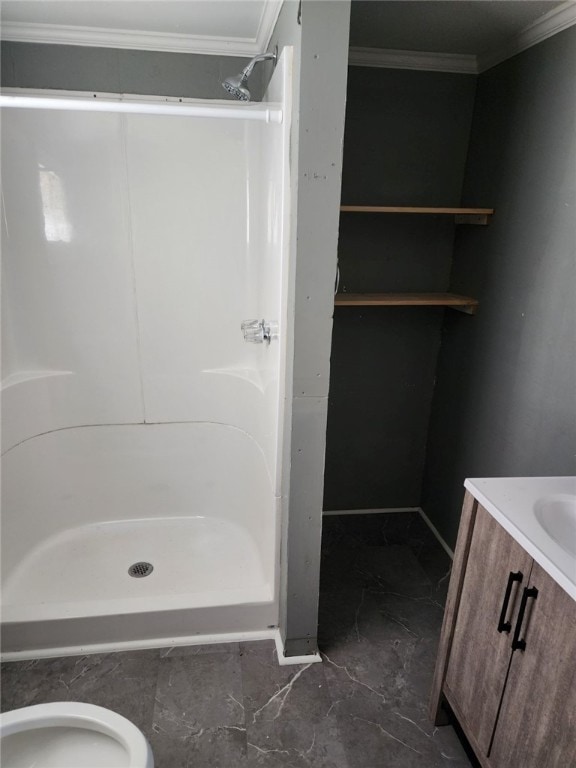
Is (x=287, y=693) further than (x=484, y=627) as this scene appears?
Yes

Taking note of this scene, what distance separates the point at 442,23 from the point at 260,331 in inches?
Result: 48.8

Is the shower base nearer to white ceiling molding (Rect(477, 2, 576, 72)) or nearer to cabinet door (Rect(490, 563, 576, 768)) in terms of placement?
cabinet door (Rect(490, 563, 576, 768))

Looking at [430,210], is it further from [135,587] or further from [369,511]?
[135,587]

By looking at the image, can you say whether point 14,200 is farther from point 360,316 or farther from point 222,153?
point 360,316

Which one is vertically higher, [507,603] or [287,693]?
[507,603]

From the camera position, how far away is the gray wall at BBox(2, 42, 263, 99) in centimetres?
207

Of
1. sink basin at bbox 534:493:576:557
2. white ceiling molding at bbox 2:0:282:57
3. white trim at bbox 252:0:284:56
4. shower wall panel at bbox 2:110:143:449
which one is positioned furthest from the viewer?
shower wall panel at bbox 2:110:143:449

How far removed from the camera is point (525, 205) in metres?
1.88

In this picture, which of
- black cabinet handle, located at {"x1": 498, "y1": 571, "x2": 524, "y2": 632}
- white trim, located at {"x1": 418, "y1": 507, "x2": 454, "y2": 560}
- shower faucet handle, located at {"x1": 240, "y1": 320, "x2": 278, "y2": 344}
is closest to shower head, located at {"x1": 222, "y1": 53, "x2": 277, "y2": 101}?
shower faucet handle, located at {"x1": 240, "y1": 320, "x2": 278, "y2": 344}

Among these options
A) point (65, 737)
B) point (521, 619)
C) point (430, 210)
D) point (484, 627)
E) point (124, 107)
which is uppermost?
point (124, 107)

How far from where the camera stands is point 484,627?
1.35 meters

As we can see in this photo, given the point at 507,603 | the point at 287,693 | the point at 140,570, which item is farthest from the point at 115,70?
the point at 287,693

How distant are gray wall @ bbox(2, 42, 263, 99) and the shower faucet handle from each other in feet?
3.42

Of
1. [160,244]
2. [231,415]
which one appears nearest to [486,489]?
[231,415]
